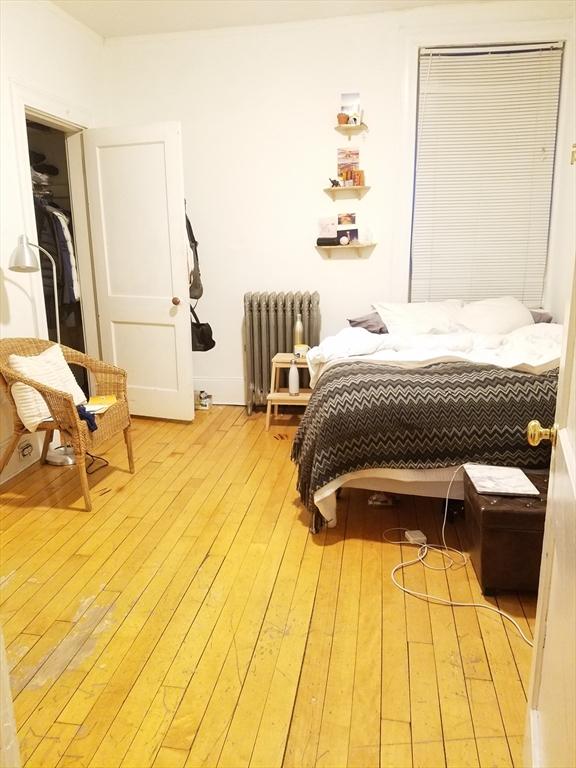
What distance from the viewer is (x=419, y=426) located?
2500 mm

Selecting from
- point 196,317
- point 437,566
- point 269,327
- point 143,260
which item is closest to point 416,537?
Result: point 437,566

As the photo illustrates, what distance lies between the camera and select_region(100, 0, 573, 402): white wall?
157 inches

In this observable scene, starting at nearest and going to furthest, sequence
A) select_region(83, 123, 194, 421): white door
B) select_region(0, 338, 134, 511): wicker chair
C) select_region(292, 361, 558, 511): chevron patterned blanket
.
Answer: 1. select_region(292, 361, 558, 511): chevron patterned blanket
2. select_region(0, 338, 134, 511): wicker chair
3. select_region(83, 123, 194, 421): white door

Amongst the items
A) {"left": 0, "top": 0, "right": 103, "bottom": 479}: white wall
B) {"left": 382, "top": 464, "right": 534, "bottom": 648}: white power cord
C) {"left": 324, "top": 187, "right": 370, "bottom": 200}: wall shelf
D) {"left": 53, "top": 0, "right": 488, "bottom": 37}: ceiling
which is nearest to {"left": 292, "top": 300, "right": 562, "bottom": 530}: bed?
{"left": 382, "top": 464, "right": 534, "bottom": 648}: white power cord

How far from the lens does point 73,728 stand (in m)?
1.63

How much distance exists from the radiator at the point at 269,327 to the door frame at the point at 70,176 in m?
1.19

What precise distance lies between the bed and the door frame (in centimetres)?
206

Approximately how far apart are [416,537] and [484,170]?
9.20ft

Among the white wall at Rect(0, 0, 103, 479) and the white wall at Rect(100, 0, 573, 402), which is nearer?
the white wall at Rect(0, 0, 103, 479)

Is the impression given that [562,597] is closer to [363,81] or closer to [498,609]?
[498,609]

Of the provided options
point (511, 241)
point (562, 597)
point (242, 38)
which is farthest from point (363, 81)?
point (562, 597)

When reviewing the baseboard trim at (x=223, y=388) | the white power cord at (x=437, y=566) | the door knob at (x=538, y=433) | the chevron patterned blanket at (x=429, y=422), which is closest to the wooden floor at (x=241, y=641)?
the white power cord at (x=437, y=566)

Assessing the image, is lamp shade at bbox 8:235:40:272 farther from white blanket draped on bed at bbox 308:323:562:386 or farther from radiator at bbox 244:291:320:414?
radiator at bbox 244:291:320:414

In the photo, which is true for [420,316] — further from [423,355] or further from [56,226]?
[56,226]
